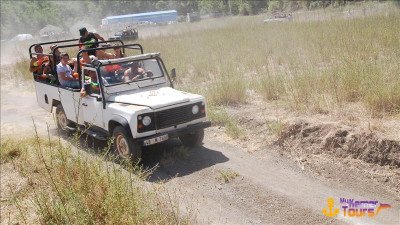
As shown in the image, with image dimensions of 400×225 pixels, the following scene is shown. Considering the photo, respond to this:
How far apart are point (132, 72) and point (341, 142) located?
382 cm

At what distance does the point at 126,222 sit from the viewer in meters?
3.92

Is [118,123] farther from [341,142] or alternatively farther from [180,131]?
[341,142]

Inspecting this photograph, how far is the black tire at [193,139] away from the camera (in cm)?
687

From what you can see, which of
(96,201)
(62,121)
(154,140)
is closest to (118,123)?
(154,140)

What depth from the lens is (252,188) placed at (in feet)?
17.6

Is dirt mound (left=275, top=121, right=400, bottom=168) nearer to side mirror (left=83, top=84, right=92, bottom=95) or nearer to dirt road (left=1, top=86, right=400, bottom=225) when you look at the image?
dirt road (left=1, top=86, right=400, bottom=225)

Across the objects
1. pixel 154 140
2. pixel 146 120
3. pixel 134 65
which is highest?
pixel 134 65

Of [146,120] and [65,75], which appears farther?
[65,75]

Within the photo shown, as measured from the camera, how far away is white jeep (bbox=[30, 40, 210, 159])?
6.08 meters

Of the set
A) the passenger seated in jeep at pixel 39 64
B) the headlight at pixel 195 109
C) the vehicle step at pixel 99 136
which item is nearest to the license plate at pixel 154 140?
the headlight at pixel 195 109

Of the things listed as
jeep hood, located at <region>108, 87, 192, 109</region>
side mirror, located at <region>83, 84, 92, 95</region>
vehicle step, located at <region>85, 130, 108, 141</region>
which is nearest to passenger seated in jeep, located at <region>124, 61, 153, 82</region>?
jeep hood, located at <region>108, 87, 192, 109</region>

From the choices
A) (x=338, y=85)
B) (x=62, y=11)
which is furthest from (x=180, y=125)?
(x=62, y=11)

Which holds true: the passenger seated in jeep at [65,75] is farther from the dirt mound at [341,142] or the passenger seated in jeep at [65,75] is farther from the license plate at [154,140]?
the dirt mound at [341,142]

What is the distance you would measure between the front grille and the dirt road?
0.68 meters
